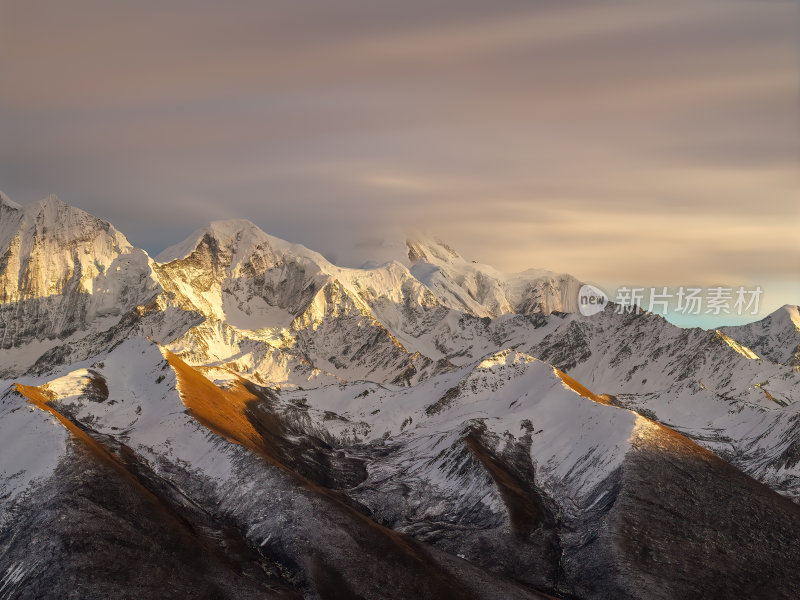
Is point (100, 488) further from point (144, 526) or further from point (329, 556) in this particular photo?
point (329, 556)

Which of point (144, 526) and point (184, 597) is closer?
point (184, 597)

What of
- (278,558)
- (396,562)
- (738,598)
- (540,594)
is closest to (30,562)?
(278,558)

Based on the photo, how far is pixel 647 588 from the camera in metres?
199

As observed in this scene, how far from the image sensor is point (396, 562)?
195125mm

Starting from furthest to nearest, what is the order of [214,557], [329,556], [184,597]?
[329,556], [214,557], [184,597]

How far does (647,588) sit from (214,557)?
284 feet

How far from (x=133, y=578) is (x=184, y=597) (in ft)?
30.6

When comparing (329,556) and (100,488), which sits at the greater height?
(100,488)

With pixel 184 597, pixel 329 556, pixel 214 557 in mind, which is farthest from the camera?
pixel 329 556

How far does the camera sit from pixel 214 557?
18438cm

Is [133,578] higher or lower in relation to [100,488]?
lower

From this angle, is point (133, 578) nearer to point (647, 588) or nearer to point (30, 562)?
point (30, 562)

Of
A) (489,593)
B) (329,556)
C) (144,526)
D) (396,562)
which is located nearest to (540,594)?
(489,593)

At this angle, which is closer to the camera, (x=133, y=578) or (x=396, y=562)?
(x=133, y=578)
